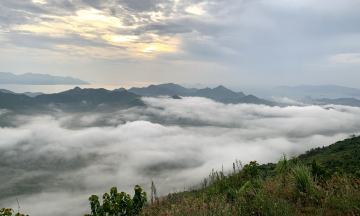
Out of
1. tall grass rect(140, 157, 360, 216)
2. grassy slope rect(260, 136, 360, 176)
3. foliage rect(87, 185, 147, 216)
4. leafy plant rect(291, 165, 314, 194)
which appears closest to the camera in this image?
tall grass rect(140, 157, 360, 216)

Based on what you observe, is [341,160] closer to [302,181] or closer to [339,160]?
[339,160]

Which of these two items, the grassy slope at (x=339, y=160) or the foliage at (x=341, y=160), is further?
the foliage at (x=341, y=160)

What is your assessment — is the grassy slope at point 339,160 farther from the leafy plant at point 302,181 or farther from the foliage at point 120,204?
the foliage at point 120,204

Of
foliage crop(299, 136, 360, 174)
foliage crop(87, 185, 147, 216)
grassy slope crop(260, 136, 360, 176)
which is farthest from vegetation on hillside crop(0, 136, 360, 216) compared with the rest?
foliage crop(299, 136, 360, 174)

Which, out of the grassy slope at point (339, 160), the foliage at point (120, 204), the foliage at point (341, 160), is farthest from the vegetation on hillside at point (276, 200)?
the foliage at point (341, 160)

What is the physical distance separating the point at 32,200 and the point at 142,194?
25098 centimetres

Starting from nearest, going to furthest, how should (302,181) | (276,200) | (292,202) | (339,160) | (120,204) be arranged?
1. (276,200)
2. (292,202)
3. (302,181)
4. (120,204)
5. (339,160)

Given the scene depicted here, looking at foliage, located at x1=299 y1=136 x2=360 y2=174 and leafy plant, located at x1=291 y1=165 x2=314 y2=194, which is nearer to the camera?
leafy plant, located at x1=291 y1=165 x2=314 y2=194

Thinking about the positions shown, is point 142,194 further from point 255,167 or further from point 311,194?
point 311,194

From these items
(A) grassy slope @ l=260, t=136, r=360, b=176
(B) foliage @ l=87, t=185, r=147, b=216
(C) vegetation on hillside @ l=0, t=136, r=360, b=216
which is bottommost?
(A) grassy slope @ l=260, t=136, r=360, b=176

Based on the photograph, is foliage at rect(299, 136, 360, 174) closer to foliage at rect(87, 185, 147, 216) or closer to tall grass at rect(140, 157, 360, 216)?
tall grass at rect(140, 157, 360, 216)

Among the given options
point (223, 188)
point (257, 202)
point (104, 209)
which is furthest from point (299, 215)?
point (104, 209)

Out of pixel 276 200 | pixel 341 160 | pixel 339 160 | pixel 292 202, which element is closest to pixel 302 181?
pixel 292 202

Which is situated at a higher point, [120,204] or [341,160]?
[120,204]
